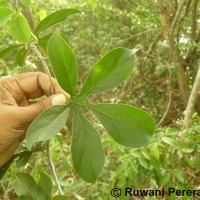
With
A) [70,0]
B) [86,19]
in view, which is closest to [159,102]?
[70,0]

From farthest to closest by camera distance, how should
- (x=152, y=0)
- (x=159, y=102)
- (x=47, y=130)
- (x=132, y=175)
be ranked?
(x=159, y=102)
(x=152, y=0)
(x=132, y=175)
(x=47, y=130)

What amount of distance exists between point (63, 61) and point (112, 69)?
0.09 meters

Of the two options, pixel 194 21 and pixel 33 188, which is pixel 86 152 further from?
pixel 194 21

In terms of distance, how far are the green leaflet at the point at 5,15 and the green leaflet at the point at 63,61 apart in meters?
0.13

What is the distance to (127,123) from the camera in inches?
20.8


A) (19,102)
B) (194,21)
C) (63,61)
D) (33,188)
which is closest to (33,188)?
(33,188)

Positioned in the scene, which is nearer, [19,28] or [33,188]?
[19,28]

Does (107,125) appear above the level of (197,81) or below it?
above

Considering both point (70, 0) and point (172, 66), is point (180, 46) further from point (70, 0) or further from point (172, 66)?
point (70, 0)

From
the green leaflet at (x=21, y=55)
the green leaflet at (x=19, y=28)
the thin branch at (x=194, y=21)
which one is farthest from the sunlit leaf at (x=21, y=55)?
the thin branch at (x=194, y=21)

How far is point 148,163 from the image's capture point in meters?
1.14

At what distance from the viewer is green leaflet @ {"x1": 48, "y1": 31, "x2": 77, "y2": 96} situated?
1.65 ft

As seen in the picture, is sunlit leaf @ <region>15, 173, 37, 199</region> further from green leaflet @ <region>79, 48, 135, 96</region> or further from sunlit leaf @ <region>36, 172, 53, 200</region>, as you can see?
green leaflet @ <region>79, 48, 135, 96</region>

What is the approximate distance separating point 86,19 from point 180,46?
2147 millimetres
